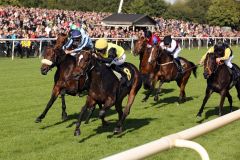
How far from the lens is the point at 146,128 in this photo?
8.86 m

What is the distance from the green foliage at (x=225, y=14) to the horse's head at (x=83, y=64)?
6156 centimetres

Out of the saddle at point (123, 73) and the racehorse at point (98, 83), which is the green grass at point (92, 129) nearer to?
the racehorse at point (98, 83)

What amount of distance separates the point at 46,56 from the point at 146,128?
92.8 inches

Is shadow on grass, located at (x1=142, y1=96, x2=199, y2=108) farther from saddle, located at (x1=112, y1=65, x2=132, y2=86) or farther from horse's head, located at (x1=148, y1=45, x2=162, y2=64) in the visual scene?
saddle, located at (x1=112, y1=65, x2=132, y2=86)

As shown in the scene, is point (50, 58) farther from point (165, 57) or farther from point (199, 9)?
point (199, 9)

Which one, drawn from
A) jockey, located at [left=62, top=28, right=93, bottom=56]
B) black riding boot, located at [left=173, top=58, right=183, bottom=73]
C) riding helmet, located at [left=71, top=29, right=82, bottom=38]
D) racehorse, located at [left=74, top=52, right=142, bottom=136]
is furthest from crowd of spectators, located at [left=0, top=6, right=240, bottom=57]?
racehorse, located at [left=74, top=52, right=142, bottom=136]

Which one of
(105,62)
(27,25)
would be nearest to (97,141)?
(105,62)

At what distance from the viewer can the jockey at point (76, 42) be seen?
9.13 meters

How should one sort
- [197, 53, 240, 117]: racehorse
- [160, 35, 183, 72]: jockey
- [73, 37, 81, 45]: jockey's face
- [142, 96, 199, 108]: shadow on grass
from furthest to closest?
1. [160, 35, 183, 72]: jockey
2. [142, 96, 199, 108]: shadow on grass
3. [197, 53, 240, 117]: racehorse
4. [73, 37, 81, 45]: jockey's face

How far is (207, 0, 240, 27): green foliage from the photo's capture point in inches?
2625

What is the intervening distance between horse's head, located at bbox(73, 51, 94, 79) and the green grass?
1.15 m

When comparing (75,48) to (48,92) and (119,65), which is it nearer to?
(119,65)

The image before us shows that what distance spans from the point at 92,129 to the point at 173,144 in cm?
600

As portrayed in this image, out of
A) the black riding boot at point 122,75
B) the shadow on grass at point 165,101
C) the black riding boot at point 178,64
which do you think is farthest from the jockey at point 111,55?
the black riding boot at point 178,64
